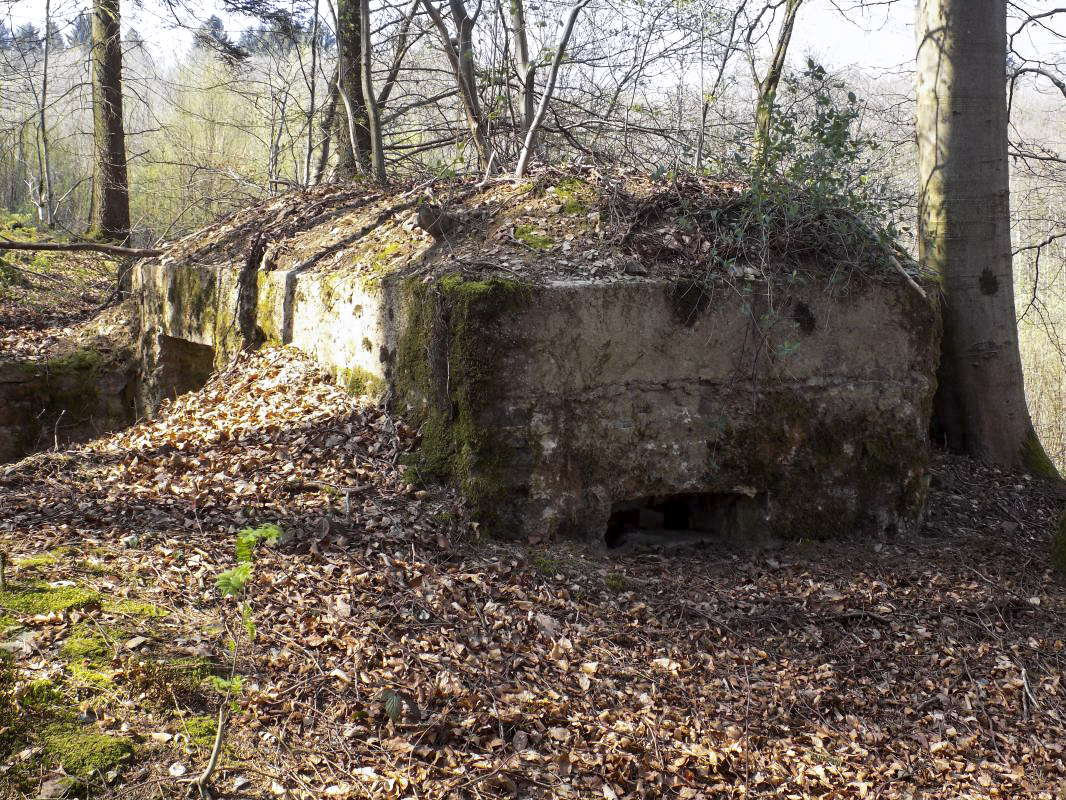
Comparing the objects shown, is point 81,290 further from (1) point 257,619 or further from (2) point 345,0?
(1) point 257,619

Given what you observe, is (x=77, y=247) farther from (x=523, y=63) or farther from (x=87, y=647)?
(x=87, y=647)

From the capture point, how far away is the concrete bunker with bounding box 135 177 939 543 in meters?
4.61

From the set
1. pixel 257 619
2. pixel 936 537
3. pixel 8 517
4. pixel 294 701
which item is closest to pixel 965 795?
pixel 936 537

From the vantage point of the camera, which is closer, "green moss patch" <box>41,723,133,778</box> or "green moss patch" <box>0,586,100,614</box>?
"green moss patch" <box>41,723,133,778</box>

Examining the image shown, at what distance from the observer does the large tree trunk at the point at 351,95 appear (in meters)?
8.55

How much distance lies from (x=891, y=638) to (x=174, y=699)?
316 cm

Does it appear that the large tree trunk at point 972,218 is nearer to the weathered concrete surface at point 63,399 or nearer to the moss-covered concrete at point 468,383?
the moss-covered concrete at point 468,383

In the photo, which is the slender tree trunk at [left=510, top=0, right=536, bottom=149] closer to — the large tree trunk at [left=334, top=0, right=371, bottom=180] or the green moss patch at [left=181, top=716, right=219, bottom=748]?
the large tree trunk at [left=334, top=0, right=371, bottom=180]

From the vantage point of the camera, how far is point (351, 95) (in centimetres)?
878

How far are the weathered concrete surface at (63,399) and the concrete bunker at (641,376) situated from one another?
3704 millimetres

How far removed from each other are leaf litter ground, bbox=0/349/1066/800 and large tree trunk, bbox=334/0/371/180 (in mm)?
4125

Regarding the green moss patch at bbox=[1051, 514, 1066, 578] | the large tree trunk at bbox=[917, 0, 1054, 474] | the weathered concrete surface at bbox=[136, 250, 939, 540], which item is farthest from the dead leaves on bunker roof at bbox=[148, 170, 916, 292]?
the green moss patch at bbox=[1051, 514, 1066, 578]

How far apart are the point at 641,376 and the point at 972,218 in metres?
2.80

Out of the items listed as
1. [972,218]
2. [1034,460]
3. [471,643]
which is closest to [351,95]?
[972,218]
